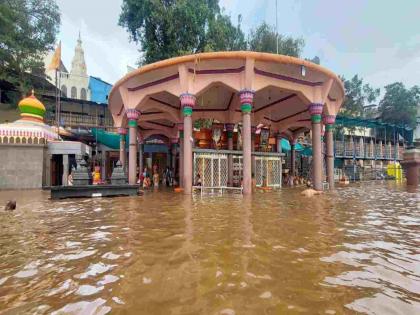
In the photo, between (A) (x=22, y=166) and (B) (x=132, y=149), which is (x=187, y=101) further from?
(A) (x=22, y=166)

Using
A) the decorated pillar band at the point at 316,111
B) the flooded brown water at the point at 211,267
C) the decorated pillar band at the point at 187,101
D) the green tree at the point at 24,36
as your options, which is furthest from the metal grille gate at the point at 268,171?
the green tree at the point at 24,36

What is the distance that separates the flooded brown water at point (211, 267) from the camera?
7.18 ft

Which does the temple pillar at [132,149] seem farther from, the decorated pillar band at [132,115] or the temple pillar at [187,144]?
the temple pillar at [187,144]

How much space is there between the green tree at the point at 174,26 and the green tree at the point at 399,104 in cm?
2632

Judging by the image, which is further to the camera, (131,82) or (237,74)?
(131,82)

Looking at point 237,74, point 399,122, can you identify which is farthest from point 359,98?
point 237,74

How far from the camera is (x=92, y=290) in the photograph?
245cm

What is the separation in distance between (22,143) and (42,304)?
16728 mm

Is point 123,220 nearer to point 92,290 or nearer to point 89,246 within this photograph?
point 89,246

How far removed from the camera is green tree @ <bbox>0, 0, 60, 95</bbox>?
21.4 metres

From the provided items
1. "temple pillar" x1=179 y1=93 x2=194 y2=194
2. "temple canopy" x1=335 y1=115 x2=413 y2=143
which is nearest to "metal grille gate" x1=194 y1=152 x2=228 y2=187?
"temple pillar" x1=179 y1=93 x2=194 y2=194

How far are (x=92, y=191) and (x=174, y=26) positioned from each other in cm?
1434

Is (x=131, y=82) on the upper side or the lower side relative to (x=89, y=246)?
upper

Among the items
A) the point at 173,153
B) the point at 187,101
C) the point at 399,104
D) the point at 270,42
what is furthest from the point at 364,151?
the point at 187,101
